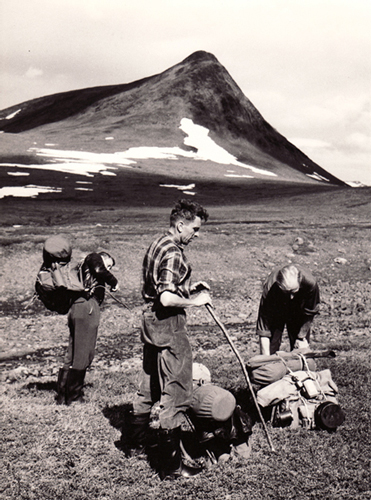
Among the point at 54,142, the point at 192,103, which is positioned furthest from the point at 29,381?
the point at 192,103

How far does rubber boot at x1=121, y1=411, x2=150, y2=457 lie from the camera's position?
4695 millimetres

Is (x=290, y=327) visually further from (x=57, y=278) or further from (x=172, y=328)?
(x=57, y=278)

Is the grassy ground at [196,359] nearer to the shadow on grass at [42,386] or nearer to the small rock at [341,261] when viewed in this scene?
the shadow on grass at [42,386]

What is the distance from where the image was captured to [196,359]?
27.5 ft

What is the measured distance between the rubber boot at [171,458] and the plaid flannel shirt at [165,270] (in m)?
1.17

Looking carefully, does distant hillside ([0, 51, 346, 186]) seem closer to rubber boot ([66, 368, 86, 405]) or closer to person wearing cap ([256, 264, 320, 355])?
person wearing cap ([256, 264, 320, 355])

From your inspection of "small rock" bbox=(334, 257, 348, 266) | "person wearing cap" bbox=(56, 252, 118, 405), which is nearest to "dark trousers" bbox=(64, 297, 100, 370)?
"person wearing cap" bbox=(56, 252, 118, 405)

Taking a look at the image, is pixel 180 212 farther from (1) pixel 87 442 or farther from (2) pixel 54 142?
(2) pixel 54 142

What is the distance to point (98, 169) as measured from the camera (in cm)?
4641

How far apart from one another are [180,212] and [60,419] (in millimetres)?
2878

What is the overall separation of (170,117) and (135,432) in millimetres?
87891

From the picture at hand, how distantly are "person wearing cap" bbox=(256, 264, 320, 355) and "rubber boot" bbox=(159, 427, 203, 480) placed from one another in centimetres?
228

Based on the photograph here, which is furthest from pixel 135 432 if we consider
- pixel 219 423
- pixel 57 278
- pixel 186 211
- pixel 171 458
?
pixel 186 211

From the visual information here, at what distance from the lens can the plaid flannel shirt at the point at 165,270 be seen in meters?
4.23
